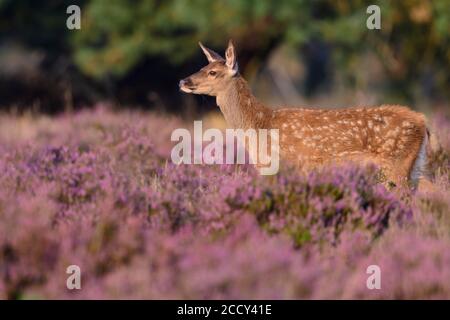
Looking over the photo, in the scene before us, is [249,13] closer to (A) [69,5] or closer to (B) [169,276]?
(A) [69,5]

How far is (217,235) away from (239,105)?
304 cm

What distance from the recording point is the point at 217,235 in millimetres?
6094

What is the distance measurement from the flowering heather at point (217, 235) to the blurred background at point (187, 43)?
10.5 metres

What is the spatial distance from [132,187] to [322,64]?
30.0 m

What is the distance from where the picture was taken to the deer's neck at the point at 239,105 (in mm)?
8820

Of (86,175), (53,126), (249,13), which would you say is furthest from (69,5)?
(86,175)

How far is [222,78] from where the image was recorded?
353 inches

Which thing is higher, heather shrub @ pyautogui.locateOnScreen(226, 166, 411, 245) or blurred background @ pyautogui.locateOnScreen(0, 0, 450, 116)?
blurred background @ pyautogui.locateOnScreen(0, 0, 450, 116)

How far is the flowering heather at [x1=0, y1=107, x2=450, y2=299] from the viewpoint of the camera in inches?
214

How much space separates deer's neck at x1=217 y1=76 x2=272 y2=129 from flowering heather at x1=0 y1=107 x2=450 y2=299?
136 centimetres

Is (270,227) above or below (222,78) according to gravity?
below
